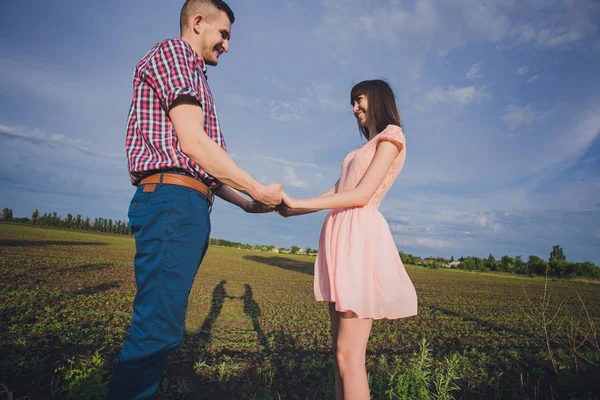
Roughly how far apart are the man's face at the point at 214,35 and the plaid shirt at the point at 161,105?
175mm

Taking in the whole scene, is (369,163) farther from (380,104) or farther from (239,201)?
(239,201)

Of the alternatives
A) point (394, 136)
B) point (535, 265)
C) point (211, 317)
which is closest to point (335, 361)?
point (394, 136)

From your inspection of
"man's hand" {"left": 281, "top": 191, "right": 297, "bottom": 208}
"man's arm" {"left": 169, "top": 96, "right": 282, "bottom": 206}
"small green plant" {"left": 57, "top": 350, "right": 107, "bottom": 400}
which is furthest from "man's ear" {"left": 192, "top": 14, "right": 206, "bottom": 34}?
"small green plant" {"left": 57, "top": 350, "right": 107, "bottom": 400}

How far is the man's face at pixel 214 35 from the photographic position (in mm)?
1872

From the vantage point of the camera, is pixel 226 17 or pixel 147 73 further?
pixel 226 17

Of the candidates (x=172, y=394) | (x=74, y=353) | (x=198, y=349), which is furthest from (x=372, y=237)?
(x=74, y=353)

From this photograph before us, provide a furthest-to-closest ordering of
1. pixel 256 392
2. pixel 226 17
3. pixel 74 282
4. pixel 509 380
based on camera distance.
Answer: pixel 74 282, pixel 509 380, pixel 256 392, pixel 226 17

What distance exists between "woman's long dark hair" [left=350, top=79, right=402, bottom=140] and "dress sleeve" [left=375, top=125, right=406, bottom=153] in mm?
201

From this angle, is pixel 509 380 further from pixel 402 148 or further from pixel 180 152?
pixel 180 152

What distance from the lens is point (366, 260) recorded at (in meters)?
2.03

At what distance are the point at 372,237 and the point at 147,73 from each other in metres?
1.57

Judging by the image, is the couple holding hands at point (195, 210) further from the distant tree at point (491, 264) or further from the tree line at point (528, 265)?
the distant tree at point (491, 264)

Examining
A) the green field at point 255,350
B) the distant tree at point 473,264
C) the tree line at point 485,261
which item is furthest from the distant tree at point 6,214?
the distant tree at point 473,264

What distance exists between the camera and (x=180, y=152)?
1.63 metres
